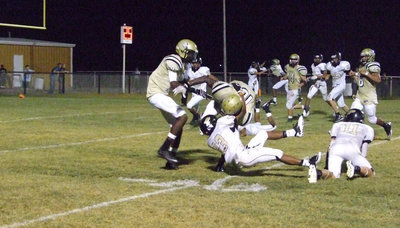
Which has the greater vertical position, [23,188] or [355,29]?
[355,29]

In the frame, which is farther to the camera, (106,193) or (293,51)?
(293,51)

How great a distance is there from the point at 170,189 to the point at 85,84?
3092cm

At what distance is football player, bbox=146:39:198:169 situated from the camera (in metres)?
10.4

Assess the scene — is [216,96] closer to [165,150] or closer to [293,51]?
[165,150]

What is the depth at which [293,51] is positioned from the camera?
51844mm

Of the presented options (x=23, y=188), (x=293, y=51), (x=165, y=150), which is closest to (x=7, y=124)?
(x=165, y=150)

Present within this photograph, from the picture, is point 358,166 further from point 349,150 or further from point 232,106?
point 232,106

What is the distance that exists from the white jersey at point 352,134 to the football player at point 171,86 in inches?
→ 92.8

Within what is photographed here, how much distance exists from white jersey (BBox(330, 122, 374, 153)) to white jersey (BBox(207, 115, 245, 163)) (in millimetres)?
1387

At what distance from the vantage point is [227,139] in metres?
9.28

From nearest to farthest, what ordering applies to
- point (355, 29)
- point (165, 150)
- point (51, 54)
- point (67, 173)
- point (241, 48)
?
1. point (67, 173)
2. point (165, 150)
3. point (51, 54)
4. point (355, 29)
5. point (241, 48)

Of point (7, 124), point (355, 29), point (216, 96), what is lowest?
point (7, 124)

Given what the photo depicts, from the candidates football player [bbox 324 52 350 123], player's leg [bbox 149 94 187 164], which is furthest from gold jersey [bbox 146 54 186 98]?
football player [bbox 324 52 350 123]

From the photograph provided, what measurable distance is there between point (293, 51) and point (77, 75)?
19873mm
